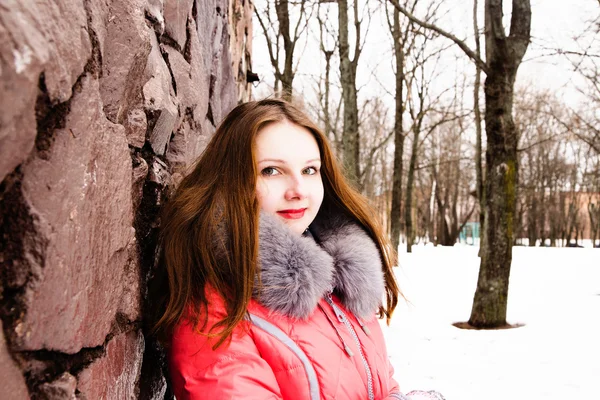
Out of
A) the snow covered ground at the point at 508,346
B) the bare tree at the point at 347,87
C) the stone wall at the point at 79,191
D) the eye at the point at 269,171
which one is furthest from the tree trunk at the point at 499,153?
the stone wall at the point at 79,191

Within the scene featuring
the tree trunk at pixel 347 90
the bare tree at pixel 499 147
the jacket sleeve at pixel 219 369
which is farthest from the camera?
the tree trunk at pixel 347 90

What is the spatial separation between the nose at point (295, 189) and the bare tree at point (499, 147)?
4008 mm

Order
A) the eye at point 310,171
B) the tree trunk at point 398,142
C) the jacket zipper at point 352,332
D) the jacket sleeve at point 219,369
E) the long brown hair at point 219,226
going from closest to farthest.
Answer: the jacket sleeve at point 219,369 → the long brown hair at point 219,226 → the jacket zipper at point 352,332 → the eye at point 310,171 → the tree trunk at point 398,142

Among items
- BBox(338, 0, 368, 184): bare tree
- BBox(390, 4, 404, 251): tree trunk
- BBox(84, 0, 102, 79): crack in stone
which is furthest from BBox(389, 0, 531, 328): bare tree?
BBox(390, 4, 404, 251): tree trunk

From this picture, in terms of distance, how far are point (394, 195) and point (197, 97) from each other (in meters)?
9.48

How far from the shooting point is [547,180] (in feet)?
93.7

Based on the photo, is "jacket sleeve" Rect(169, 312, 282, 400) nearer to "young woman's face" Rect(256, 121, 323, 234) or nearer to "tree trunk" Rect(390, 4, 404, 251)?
"young woman's face" Rect(256, 121, 323, 234)

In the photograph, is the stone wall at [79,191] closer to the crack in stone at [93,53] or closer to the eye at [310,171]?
the crack in stone at [93,53]

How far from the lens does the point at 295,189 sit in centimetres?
147

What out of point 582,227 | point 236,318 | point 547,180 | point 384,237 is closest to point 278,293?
point 236,318

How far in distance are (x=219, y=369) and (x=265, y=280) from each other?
0.27 metres

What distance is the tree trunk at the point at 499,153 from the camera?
16.1 feet

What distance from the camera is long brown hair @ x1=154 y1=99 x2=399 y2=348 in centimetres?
122

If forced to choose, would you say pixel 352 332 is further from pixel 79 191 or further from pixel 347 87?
pixel 347 87
